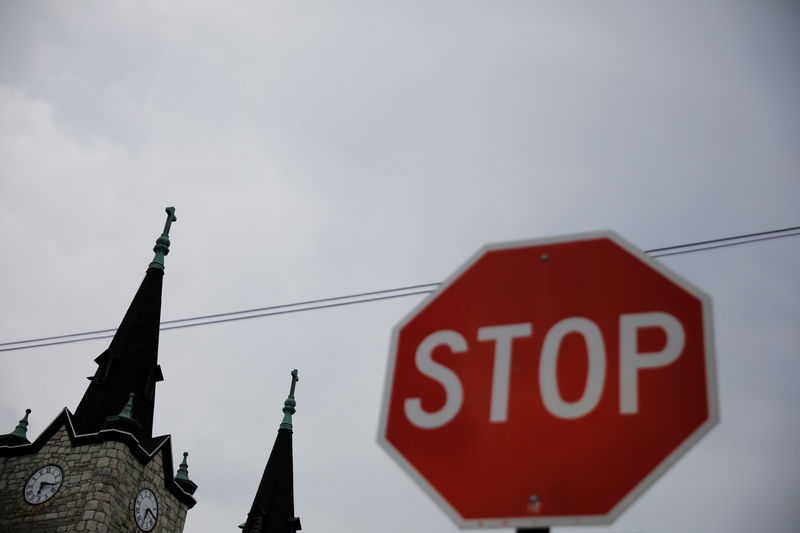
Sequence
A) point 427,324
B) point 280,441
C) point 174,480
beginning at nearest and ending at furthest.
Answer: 1. point 427,324
2. point 174,480
3. point 280,441

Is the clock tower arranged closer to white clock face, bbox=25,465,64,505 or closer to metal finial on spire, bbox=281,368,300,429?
white clock face, bbox=25,465,64,505

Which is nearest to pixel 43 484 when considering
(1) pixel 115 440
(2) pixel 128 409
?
(1) pixel 115 440

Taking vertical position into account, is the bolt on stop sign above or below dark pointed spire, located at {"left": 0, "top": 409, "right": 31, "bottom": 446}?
below

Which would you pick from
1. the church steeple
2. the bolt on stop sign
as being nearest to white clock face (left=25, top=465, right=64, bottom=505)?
the church steeple

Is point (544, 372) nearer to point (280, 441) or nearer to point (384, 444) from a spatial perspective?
point (384, 444)

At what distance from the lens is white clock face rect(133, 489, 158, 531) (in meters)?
29.4

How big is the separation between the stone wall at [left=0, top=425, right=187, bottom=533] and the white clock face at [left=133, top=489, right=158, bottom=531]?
20 cm

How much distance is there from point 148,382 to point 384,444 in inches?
1215

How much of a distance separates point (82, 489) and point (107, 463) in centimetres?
109

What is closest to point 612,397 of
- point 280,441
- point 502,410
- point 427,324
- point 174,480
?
point 502,410

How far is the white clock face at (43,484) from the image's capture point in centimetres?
2856

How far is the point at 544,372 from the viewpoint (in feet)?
11.3

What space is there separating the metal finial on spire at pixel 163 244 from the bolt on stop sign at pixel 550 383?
3454 cm

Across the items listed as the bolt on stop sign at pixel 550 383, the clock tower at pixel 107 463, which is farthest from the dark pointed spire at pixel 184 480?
the bolt on stop sign at pixel 550 383
